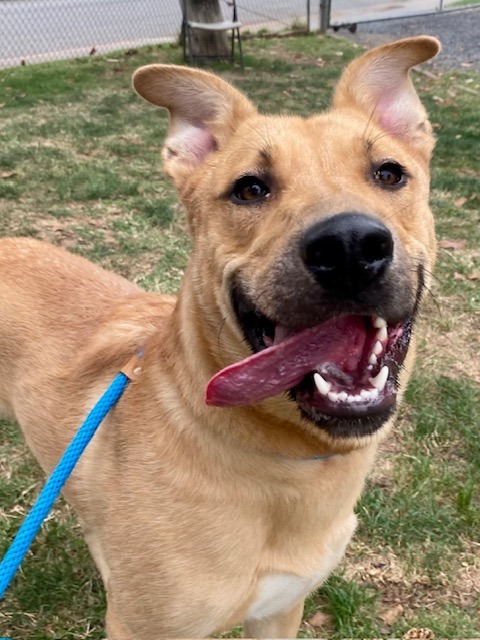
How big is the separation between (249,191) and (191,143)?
1.95ft

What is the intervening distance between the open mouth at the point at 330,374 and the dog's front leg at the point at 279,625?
3.70 feet

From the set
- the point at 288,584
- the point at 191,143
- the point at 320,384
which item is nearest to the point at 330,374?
the point at 320,384

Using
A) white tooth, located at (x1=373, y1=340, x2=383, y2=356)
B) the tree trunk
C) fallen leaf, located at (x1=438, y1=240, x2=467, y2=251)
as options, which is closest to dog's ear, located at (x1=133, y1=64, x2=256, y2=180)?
white tooth, located at (x1=373, y1=340, x2=383, y2=356)

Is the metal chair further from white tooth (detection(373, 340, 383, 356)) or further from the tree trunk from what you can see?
white tooth (detection(373, 340, 383, 356))

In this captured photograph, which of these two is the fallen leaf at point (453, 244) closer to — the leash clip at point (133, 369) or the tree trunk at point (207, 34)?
the leash clip at point (133, 369)

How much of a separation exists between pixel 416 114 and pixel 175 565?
2038 millimetres

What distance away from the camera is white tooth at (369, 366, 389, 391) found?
81.9 inches

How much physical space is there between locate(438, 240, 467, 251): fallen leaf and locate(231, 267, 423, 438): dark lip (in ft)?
13.9

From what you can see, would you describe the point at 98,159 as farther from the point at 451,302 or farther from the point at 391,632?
the point at 391,632

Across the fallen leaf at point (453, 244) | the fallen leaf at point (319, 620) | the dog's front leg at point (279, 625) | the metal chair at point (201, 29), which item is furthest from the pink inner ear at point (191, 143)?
the metal chair at point (201, 29)

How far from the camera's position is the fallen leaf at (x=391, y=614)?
317cm

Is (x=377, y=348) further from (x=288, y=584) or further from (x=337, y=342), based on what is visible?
(x=288, y=584)

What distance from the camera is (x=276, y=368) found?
2.01 meters

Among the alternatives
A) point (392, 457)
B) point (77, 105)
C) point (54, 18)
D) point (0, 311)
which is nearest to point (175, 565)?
point (0, 311)
